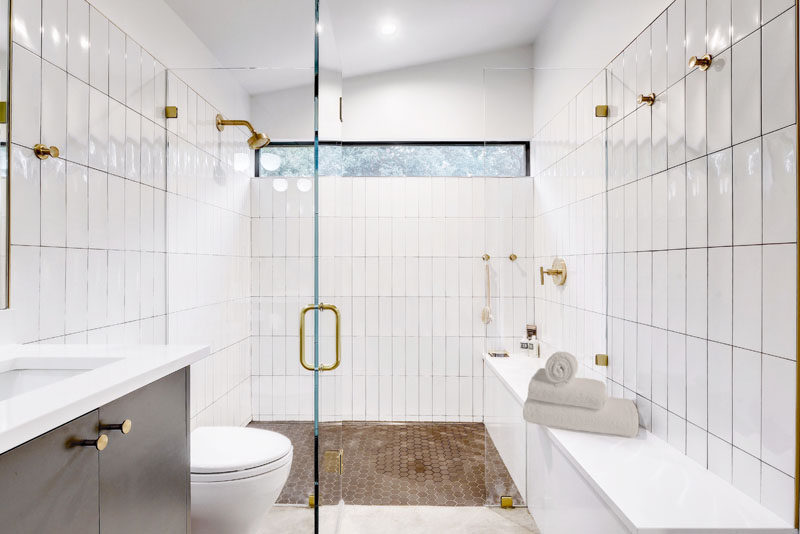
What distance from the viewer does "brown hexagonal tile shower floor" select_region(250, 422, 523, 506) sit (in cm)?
180

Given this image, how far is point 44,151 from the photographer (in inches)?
51.8

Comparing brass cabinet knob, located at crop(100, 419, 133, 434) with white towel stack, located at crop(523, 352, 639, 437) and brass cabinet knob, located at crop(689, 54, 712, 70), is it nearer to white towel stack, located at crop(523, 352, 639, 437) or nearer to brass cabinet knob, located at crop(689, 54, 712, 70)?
white towel stack, located at crop(523, 352, 639, 437)

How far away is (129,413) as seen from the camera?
2.93 feet

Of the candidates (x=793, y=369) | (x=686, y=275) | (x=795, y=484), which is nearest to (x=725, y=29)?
(x=686, y=275)

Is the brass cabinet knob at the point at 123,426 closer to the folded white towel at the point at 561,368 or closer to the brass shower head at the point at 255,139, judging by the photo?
the brass shower head at the point at 255,139

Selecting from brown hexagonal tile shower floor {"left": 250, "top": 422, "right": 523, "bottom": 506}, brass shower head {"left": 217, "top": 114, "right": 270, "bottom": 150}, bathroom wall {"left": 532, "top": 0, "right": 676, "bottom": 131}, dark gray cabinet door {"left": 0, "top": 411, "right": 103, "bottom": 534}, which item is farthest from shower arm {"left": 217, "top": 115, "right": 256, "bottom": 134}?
bathroom wall {"left": 532, "top": 0, "right": 676, "bottom": 131}

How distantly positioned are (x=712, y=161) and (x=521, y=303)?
1.03 metres

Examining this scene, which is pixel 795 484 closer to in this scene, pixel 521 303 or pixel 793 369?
pixel 793 369

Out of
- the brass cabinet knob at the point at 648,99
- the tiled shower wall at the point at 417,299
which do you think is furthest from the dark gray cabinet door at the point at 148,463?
the tiled shower wall at the point at 417,299

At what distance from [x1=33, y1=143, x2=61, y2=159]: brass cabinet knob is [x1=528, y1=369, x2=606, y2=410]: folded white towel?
1769mm

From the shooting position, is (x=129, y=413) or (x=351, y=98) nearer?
(x=129, y=413)

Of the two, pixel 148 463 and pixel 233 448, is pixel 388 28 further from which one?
pixel 148 463

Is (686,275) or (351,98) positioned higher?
(351,98)

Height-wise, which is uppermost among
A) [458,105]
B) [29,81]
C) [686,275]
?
[458,105]
